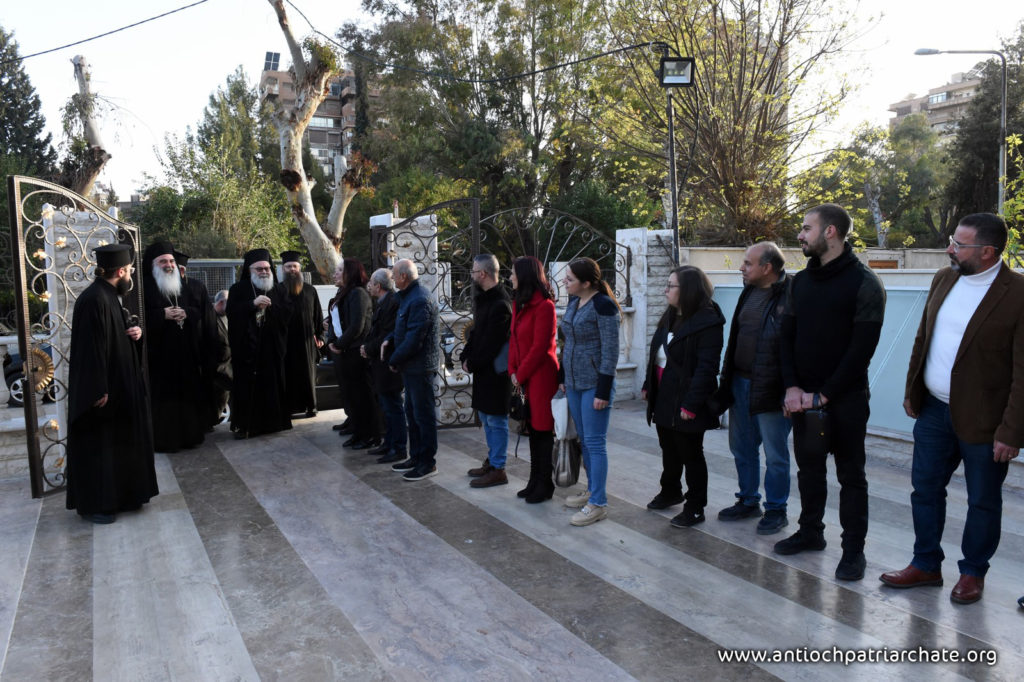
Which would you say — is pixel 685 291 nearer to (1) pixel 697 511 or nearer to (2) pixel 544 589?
(1) pixel 697 511

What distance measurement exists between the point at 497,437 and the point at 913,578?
319 cm

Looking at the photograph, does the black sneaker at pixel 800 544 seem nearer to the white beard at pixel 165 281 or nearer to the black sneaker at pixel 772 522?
the black sneaker at pixel 772 522

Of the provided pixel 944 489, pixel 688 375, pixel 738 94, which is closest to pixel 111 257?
pixel 688 375

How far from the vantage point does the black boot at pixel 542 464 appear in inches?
226

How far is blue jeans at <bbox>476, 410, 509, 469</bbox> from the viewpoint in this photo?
6.20m

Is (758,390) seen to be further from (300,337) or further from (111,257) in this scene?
(300,337)

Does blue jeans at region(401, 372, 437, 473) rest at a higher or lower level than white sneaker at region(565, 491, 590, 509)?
higher

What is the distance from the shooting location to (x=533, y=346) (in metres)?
5.45

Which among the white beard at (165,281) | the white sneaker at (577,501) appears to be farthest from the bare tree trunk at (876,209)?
the white beard at (165,281)

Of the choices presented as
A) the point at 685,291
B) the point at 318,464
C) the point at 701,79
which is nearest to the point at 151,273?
the point at 318,464

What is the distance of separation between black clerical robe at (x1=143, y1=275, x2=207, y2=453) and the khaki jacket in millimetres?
6723

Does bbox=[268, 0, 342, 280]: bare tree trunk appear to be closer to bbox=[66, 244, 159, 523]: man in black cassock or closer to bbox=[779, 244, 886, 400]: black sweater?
bbox=[66, 244, 159, 523]: man in black cassock

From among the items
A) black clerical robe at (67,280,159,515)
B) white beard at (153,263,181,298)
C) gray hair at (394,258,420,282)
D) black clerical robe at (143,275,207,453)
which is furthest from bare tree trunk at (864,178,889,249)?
black clerical robe at (67,280,159,515)

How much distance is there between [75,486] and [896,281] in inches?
500
